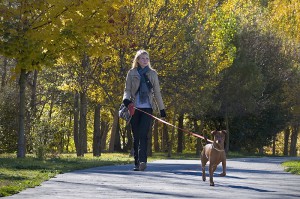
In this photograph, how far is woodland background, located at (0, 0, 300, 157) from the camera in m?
21.4

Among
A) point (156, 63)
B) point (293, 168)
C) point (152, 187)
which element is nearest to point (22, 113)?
point (293, 168)

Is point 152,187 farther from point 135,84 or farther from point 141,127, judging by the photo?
point 135,84

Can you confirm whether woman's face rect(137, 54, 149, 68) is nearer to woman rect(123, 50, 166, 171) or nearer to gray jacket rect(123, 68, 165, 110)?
woman rect(123, 50, 166, 171)

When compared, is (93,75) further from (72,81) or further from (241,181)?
(241,181)

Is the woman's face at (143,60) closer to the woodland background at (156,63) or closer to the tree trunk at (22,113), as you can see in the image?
the woodland background at (156,63)

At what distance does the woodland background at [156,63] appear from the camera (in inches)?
843

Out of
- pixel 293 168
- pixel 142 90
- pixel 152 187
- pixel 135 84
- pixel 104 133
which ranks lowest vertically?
pixel 152 187

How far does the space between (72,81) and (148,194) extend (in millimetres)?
29191

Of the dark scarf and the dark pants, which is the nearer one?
the dark scarf

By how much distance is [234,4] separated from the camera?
184 feet

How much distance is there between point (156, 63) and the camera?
1537 inches

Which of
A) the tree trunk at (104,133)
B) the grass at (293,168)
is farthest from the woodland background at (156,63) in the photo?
the grass at (293,168)

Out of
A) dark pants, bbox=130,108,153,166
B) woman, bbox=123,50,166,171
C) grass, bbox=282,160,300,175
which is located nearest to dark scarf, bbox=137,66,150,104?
woman, bbox=123,50,166,171

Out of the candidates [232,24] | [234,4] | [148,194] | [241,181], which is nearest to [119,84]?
[232,24]
